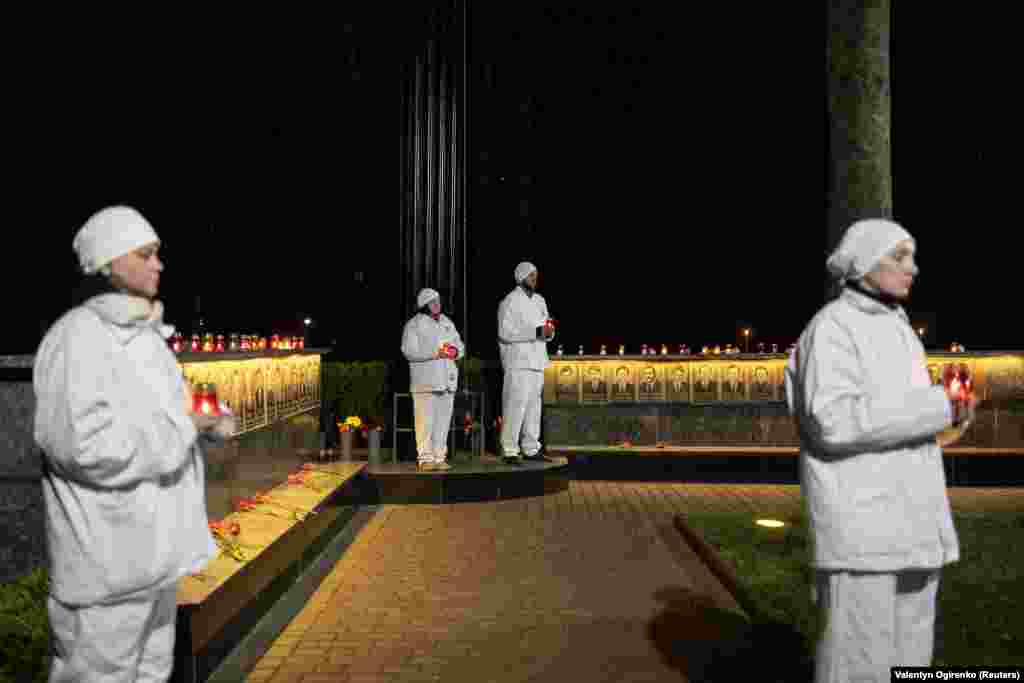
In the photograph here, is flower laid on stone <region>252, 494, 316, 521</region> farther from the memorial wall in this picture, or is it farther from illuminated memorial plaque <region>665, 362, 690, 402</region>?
illuminated memorial plaque <region>665, 362, 690, 402</region>

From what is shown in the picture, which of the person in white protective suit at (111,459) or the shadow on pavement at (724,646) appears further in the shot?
the shadow on pavement at (724,646)

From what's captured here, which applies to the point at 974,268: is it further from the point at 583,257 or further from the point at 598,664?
the point at 598,664

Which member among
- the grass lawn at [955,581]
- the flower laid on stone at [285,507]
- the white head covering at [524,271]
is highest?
the white head covering at [524,271]

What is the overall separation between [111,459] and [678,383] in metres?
12.8

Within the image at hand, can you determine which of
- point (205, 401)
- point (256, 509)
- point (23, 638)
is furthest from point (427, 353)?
point (205, 401)

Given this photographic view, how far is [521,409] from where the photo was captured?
14.7m

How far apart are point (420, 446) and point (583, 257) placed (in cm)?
697

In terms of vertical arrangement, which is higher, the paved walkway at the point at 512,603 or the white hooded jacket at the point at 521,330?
the white hooded jacket at the point at 521,330

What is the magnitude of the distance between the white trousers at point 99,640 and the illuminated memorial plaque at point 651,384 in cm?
1242

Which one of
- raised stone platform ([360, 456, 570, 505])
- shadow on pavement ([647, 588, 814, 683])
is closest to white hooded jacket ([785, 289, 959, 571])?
shadow on pavement ([647, 588, 814, 683])

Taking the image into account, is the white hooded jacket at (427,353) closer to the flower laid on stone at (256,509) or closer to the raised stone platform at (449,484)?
the raised stone platform at (449,484)

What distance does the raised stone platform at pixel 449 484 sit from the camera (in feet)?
44.0

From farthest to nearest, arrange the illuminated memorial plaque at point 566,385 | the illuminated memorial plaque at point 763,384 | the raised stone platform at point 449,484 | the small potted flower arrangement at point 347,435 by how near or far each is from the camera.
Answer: the illuminated memorial plaque at point 566,385 → the illuminated memorial plaque at point 763,384 → the small potted flower arrangement at point 347,435 → the raised stone platform at point 449,484

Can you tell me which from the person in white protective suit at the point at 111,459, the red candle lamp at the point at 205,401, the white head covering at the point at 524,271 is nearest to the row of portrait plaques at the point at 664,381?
the white head covering at the point at 524,271
